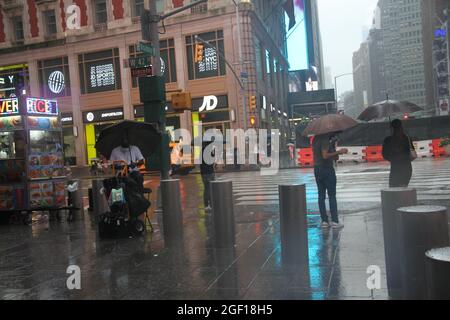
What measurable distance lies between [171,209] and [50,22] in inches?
1397

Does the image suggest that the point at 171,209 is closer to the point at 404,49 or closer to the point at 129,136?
the point at 129,136

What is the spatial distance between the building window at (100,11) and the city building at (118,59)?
3.0 inches

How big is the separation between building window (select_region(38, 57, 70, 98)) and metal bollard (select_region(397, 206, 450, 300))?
37.2 meters

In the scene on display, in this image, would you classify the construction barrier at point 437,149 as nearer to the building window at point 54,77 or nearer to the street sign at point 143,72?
the street sign at point 143,72

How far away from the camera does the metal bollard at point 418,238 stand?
378 cm

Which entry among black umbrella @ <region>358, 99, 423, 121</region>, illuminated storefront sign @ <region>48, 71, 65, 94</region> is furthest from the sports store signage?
black umbrella @ <region>358, 99, 423, 121</region>

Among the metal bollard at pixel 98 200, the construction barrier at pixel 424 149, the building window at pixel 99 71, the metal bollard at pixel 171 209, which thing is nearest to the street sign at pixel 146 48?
the metal bollard at pixel 98 200

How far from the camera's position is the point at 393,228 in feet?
16.3

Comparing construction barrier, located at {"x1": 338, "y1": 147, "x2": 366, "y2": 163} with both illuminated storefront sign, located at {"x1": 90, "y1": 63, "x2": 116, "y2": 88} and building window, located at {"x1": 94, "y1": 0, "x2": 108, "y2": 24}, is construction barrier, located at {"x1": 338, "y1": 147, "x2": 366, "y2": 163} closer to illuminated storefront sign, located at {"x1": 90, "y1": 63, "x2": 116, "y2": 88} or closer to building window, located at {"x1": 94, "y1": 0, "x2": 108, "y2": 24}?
illuminated storefront sign, located at {"x1": 90, "y1": 63, "x2": 116, "y2": 88}

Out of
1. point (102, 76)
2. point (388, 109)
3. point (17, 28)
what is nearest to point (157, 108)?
point (388, 109)

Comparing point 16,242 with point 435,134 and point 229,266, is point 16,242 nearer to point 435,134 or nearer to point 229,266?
point 229,266
